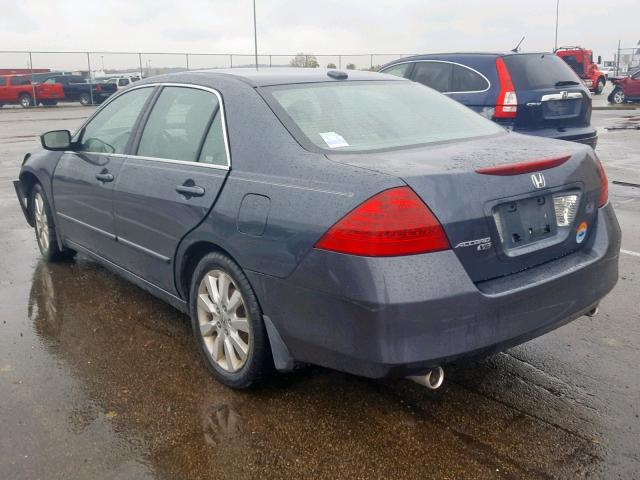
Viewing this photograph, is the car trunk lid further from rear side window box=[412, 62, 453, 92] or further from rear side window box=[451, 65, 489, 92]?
rear side window box=[412, 62, 453, 92]

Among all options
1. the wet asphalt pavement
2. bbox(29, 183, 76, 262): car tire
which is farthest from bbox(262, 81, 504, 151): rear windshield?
bbox(29, 183, 76, 262): car tire

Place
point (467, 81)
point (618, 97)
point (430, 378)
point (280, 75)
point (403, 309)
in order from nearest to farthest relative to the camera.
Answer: point (403, 309) < point (430, 378) < point (280, 75) < point (467, 81) < point (618, 97)

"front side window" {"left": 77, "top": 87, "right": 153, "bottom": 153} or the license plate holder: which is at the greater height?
"front side window" {"left": 77, "top": 87, "right": 153, "bottom": 153}

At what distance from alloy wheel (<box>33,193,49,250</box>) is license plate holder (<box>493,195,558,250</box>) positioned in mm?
4068

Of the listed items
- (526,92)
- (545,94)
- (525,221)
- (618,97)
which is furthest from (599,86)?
(525,221)

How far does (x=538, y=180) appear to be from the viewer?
2.94m

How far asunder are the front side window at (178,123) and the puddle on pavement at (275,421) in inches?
44.9

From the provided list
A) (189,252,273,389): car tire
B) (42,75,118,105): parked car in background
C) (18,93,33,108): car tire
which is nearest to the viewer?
(189,252,273,389): car tire

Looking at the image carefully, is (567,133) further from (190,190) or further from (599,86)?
(599,86)

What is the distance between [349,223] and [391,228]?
168 millimetres

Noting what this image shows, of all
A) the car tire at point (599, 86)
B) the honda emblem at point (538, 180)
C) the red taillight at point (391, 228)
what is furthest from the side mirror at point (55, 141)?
the car tire at point (599, 86)

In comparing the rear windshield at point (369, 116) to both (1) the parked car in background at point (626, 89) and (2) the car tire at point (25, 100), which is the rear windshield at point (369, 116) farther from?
(2) the car tire at point (25, 100)

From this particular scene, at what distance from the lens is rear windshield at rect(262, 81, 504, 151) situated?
3281 mm

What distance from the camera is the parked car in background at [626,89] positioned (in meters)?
26.5
